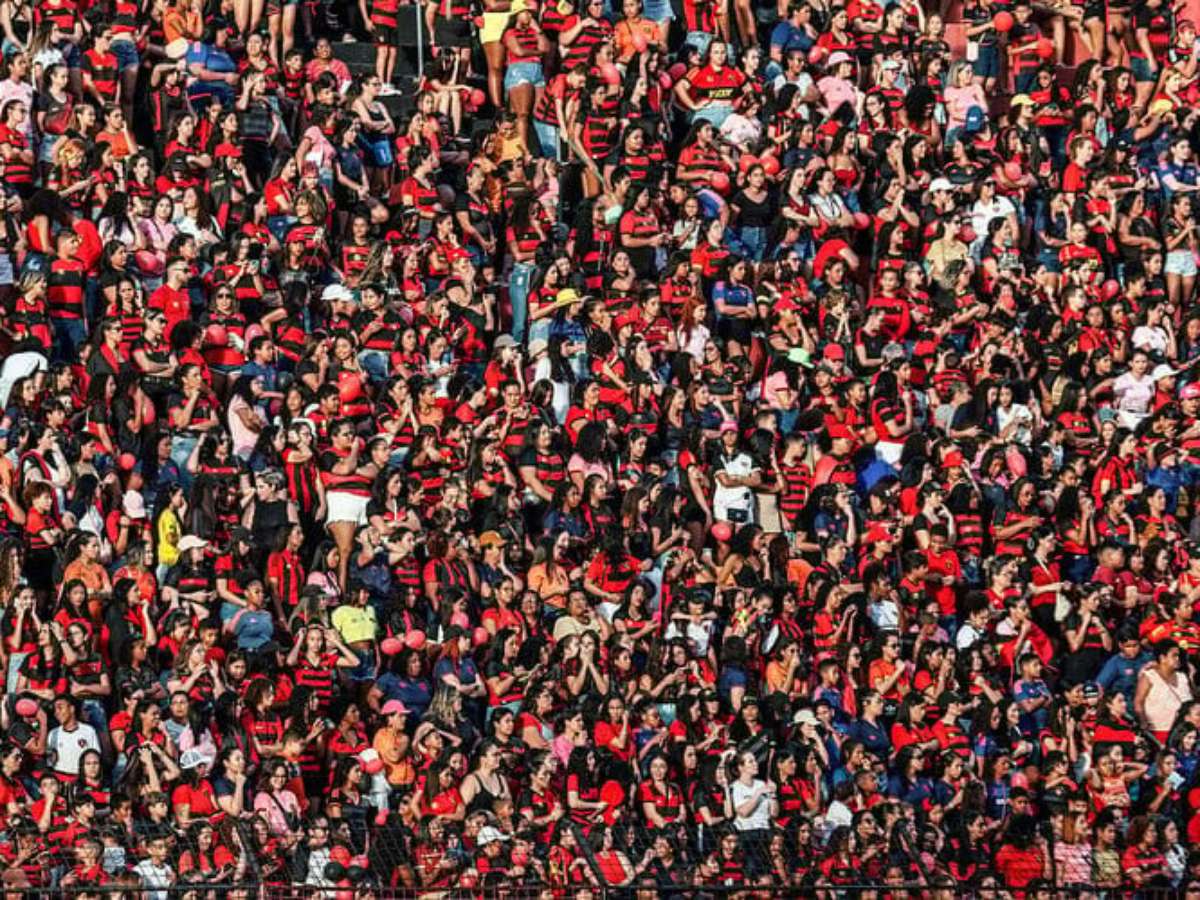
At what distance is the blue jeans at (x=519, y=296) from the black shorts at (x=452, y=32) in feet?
7.62

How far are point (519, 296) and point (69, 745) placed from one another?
540 centimetres

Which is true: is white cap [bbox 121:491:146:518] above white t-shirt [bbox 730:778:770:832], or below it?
above

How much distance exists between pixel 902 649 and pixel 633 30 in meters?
5.61

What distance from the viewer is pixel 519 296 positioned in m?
25.6

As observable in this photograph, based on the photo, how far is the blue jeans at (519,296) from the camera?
83.7ft

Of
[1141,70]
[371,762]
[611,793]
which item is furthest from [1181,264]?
[371,762]

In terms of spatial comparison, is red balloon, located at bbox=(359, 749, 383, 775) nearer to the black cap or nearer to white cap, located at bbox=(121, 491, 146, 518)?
white cap, located at bbox=(121, 491, 146, 518)

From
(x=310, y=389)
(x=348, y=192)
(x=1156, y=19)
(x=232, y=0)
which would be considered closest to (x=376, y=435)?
(x=310, y=389)

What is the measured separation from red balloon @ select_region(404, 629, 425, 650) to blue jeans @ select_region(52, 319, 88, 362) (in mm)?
3050

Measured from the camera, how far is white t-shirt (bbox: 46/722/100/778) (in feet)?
71.1

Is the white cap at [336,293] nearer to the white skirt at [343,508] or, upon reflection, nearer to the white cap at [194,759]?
the white skirt at [343,508]

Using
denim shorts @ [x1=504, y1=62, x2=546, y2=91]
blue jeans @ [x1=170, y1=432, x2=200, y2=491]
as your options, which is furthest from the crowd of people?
denim shorts @ [x1=504, y1=62, x2=546, y2=91]

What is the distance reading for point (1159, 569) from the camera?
24656mm

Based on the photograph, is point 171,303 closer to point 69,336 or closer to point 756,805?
point 69,336
